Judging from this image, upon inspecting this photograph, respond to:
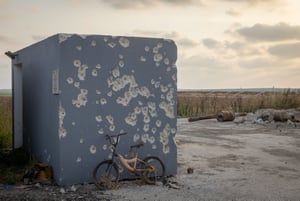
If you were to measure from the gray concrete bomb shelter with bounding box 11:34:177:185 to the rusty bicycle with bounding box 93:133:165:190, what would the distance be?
0.15 m

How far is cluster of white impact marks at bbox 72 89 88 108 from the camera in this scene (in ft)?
25.2

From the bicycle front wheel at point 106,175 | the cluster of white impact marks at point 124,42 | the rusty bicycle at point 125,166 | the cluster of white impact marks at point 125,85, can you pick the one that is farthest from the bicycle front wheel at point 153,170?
the cluster of white impact marks at point 124,42

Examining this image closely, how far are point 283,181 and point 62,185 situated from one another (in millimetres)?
4057

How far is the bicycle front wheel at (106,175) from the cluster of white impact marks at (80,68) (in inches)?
60.6

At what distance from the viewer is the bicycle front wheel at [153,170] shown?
311 inches

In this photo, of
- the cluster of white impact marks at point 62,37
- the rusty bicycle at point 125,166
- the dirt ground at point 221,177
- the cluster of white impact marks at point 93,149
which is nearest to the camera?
the dirt ground at point 221,177

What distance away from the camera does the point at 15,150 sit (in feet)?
32.7

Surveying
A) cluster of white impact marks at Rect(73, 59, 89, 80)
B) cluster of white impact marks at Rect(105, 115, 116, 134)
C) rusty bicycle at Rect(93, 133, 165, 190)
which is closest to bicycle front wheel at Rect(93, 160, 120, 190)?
rusty bicycle at Rect(93, 133, 165, 190)

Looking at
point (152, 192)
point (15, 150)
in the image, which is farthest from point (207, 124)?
point (152, 192)

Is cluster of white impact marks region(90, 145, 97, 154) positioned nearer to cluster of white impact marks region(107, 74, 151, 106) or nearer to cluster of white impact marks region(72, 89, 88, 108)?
cluster of white impact marks region(72, 89, 88, 108)

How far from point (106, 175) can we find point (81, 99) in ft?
4.57

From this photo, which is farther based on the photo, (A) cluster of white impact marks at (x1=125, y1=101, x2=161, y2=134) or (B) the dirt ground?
(A) cluster of white impact marks at (x1=125, y1=101, x2=161, y2=134)

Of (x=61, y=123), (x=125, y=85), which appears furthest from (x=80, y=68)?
(x=61, y=123)

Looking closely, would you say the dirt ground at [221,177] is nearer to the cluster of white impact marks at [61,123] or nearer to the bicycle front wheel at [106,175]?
the bicycle front wheel at [106,175]
